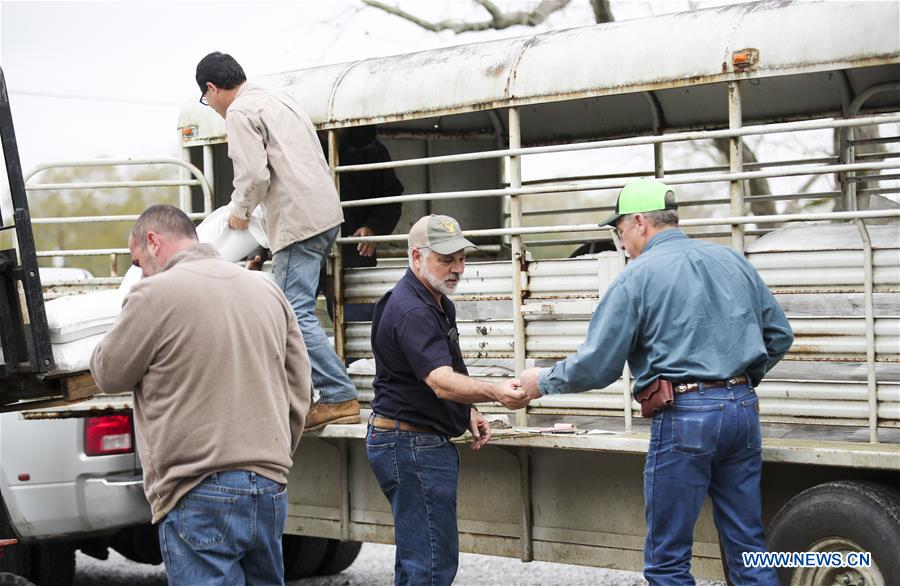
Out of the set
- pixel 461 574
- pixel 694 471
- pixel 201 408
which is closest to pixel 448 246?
pixel 694 471

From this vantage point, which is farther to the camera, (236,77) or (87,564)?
(87,564)

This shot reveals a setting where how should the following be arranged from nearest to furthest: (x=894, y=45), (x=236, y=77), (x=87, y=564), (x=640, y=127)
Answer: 1. (x=894, y=45)
2. (x=236, y=77)
3. (x=640, y=127)
4. (x=87, y=564)

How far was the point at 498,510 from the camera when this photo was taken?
580cm

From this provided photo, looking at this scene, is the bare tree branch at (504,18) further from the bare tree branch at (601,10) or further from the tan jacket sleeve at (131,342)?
the tan jacket sleeve at (131,342)

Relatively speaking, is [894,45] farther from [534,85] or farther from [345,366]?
[345,366]

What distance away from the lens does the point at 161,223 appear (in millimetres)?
3973

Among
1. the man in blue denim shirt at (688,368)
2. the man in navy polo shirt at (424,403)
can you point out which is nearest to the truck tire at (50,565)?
the man in navy polo shirt at (424,403)

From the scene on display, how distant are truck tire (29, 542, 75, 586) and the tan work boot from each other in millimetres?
1959

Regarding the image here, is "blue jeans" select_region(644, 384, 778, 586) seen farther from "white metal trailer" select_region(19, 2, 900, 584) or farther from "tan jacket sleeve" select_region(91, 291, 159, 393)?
"tan jacket sleeve" select_region(91, 291, 159, 393)

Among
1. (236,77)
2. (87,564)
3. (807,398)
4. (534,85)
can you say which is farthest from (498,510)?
(87,564)

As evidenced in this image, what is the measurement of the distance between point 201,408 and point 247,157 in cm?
227

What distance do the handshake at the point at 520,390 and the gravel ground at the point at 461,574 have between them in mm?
3225

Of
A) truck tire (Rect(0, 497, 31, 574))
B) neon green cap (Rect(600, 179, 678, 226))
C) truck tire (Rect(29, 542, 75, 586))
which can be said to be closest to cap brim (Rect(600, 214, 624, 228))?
neon green cap (Rect(600, 179, 678, 226))

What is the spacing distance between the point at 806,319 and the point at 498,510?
5.92ft
